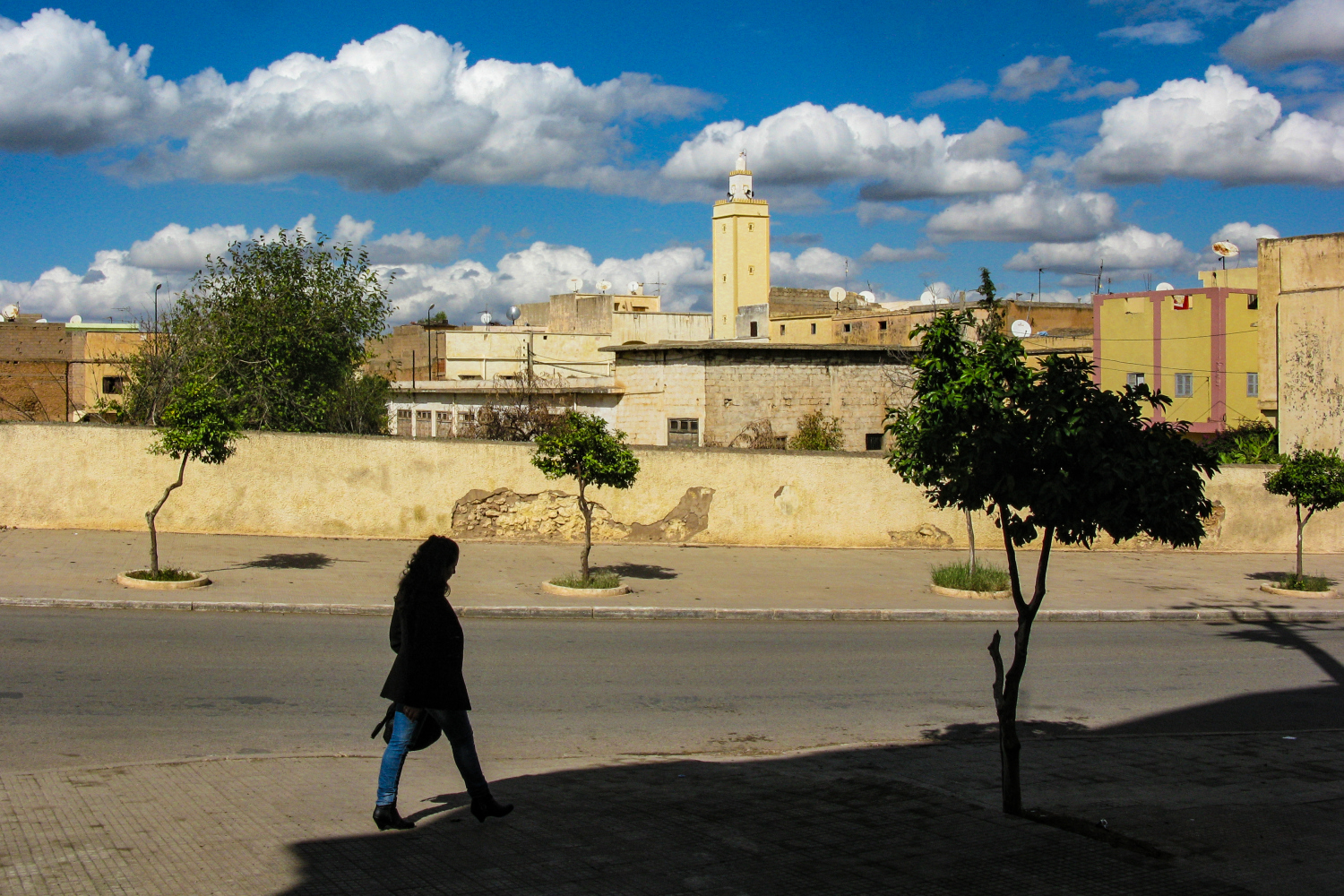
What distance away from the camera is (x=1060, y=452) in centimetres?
616

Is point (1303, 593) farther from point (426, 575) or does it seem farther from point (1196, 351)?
point (1196, 351)

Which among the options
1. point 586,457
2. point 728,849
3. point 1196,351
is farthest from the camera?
point 1196,351

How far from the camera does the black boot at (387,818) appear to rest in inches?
221

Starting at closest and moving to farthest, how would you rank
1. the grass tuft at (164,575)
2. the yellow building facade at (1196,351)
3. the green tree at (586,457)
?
the grass tuft at (164,575)
the green tree at (586,457)
the yellow building facade at (1196,351)

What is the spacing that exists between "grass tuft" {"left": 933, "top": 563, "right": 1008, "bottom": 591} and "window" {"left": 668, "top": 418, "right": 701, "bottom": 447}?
38.7 ft

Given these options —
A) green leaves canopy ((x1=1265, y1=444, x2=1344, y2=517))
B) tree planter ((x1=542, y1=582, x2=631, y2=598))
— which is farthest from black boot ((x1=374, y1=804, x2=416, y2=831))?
green leaves canopy ((x1=1265, y1=444, x2=1344, y2=517))

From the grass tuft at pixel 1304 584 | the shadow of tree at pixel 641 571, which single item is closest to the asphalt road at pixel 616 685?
the shadow of tree at pixel 641 571

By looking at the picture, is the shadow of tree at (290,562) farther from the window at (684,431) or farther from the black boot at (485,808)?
the window at (684,431)

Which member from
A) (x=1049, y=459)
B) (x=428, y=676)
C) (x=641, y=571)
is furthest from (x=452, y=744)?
(x=641, y=571)

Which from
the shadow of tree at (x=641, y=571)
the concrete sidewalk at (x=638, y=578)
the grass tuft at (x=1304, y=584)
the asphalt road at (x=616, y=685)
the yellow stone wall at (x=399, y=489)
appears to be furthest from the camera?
the yellow stone wall at (x=399, y=489)

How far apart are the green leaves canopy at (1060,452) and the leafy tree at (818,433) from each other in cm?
2189

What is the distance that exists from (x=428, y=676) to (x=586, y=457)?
33.2ft

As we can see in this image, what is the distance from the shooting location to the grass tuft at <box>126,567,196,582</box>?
14883 mm

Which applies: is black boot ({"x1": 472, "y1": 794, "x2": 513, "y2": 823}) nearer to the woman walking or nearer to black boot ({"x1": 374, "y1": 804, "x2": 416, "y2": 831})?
the woman walking
